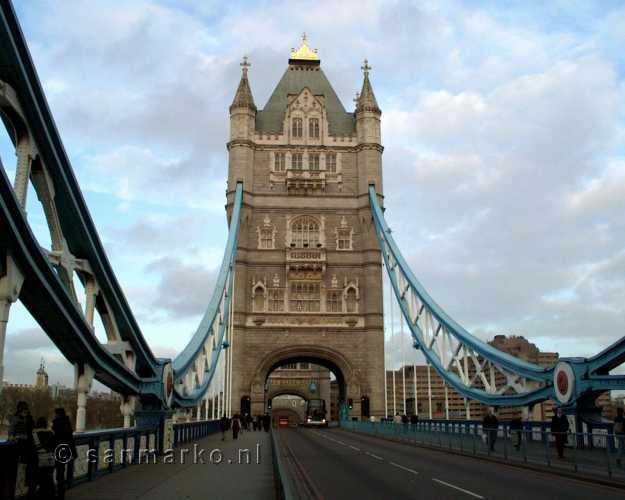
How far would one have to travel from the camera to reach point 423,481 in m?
14.0

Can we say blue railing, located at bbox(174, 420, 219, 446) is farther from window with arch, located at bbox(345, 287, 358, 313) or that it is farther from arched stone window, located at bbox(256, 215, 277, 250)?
arched stone window, located at bbox(256, 215, 277, 250)

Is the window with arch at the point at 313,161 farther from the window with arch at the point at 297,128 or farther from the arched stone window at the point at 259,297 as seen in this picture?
the arched stone window at the point at 259,297

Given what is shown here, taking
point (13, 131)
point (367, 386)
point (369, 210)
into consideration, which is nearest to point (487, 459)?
point (13, 131)

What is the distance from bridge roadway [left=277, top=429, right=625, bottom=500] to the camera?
39.0 feet

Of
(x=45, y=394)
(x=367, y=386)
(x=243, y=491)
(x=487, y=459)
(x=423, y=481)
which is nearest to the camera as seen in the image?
(x=243, y=491)

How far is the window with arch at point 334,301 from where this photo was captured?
157ft

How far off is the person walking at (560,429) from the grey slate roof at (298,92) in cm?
3550

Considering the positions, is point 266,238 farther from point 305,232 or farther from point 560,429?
point 560,429

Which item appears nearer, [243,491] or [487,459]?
[243,491]

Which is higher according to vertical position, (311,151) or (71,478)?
(311,151)

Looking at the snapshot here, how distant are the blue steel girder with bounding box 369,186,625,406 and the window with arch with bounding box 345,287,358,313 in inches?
116

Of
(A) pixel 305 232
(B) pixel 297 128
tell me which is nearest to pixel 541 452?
(A) pixel 305 232

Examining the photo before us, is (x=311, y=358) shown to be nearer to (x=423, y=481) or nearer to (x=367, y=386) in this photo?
(x=367, y=386)

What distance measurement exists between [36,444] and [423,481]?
7.86m
